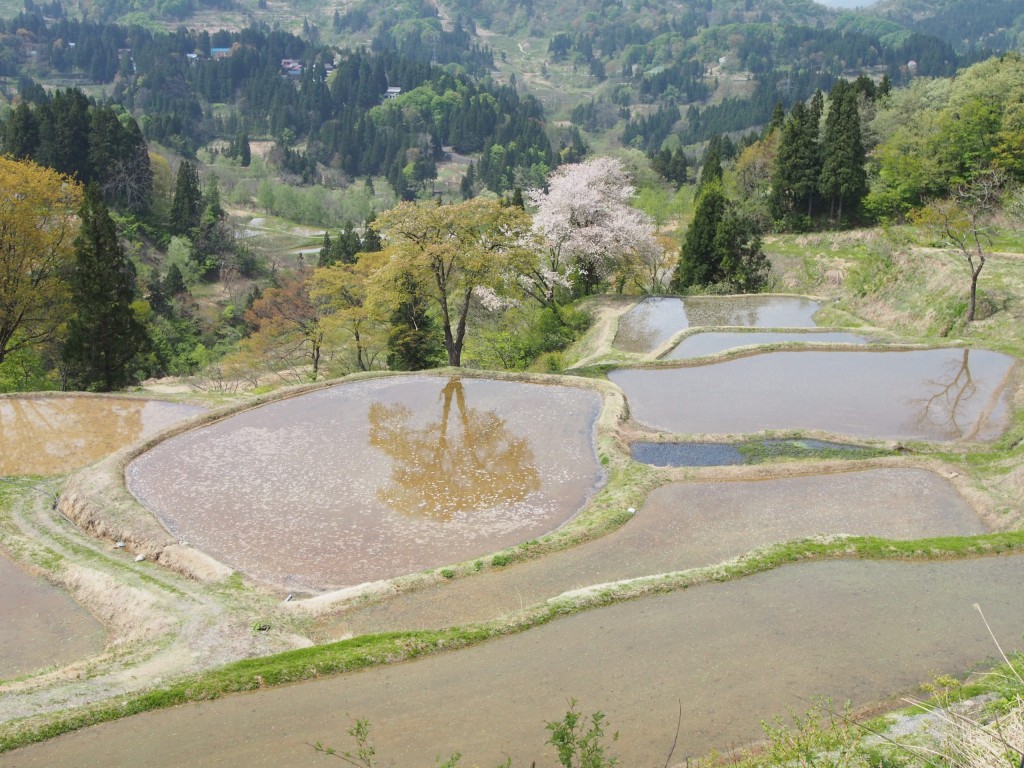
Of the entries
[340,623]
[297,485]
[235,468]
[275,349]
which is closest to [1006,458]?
[340,623]

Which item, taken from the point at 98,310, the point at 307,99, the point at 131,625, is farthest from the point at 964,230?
the point at 307,99

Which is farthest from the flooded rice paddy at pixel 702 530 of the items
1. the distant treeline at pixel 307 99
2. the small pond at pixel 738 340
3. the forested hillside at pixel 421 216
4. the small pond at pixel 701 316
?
the distant treeline at pixel 307 99

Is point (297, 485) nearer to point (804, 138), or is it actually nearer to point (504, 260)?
point (504, 260)

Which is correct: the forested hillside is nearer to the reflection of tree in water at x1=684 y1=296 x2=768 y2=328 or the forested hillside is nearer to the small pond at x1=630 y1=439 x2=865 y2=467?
the reflection of tree in water at x1=684 y1=296 x2=768 y2=328

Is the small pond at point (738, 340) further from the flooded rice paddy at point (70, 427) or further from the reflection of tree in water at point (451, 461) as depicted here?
the flooded rice paddy at point (70, 427)

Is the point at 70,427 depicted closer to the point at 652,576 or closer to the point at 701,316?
the point at 652,576

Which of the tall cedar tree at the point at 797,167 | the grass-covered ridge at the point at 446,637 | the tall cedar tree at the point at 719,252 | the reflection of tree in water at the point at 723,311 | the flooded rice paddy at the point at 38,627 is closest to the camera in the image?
the grass-covered ridge at the point at 446,637
